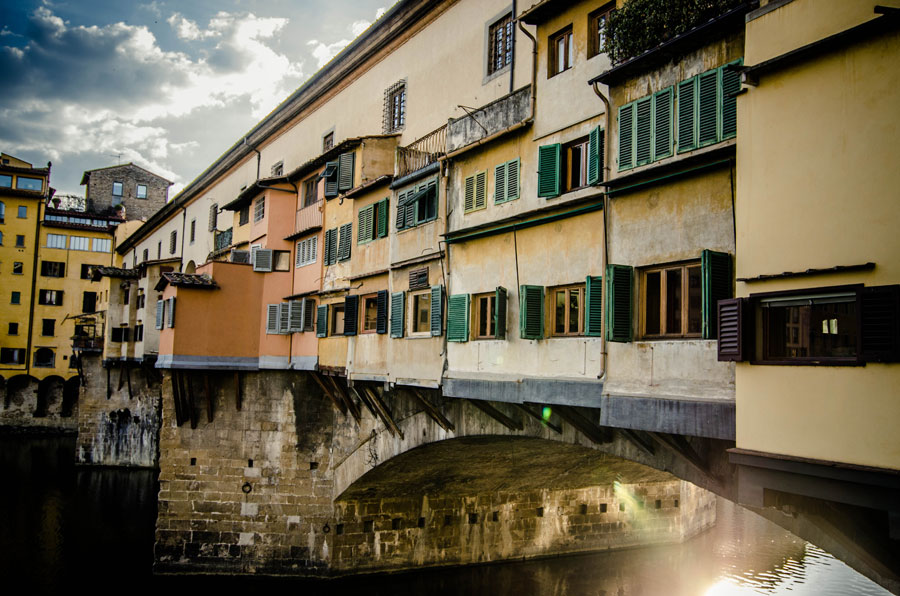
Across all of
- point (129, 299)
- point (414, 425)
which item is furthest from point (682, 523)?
point (129, 299)

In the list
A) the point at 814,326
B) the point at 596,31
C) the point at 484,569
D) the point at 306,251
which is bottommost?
the point at 484,569

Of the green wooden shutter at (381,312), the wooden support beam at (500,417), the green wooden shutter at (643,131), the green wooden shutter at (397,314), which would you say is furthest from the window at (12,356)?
the green wooden shutter at (643,131)

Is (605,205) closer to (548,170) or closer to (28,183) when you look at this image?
(548,170)

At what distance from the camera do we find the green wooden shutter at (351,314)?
1820 centimetres

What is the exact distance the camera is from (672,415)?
8.55 m

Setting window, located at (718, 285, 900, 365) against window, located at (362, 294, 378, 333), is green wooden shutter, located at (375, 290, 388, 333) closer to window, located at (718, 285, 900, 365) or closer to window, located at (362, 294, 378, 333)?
window, located at (362, 294, 378, 333)

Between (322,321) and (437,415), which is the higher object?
(322,321)

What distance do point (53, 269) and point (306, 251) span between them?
43086mm

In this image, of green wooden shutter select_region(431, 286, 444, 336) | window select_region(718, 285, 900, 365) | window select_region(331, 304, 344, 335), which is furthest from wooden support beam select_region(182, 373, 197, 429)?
window select_region(718, 285, 900, 365)

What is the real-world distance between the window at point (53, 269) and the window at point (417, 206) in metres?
49.3

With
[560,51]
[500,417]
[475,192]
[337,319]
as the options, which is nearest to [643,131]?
[560,51]

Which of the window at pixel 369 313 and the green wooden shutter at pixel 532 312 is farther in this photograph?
the window at pixel 369 313

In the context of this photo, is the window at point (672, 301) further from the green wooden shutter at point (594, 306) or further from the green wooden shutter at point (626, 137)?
the green wooden shutter at point (626, 137)

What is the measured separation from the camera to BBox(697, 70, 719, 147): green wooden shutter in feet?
27.3
